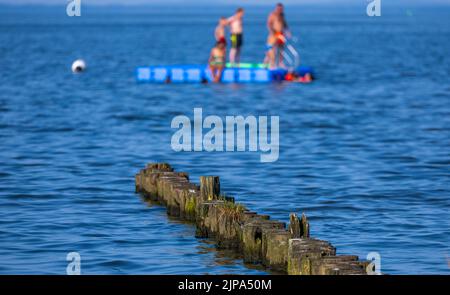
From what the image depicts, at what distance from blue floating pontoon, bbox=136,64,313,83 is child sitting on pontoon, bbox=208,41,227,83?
23 cm

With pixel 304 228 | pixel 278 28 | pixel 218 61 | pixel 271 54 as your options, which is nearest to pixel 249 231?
pixel 304 228

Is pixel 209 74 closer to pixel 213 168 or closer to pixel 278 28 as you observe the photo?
pixel 278 28

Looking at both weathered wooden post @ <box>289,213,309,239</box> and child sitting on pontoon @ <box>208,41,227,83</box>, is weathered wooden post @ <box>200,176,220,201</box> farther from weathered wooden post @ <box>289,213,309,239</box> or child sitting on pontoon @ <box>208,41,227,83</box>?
child sitting on pontoon @ <box>208,41,227,83</box>

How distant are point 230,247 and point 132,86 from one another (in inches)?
1281

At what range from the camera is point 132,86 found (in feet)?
156

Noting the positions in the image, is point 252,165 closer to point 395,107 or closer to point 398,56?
point 395,107

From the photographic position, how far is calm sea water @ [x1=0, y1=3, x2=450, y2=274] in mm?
16156

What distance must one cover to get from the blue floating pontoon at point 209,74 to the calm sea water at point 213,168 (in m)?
0.46

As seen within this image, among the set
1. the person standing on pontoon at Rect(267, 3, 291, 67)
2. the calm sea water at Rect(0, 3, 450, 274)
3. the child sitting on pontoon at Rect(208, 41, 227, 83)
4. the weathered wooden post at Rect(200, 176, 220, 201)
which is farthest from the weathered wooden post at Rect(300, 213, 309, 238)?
the person standing on pontoon at Rect(267, 3, 291, 67)

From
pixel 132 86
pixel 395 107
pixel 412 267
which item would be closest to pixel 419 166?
pixel 412 267

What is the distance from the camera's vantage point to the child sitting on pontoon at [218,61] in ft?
128

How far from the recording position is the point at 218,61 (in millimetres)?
40812

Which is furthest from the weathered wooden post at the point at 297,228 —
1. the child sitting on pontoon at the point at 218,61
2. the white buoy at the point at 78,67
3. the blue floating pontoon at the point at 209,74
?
the white buoy at the point at 78,67

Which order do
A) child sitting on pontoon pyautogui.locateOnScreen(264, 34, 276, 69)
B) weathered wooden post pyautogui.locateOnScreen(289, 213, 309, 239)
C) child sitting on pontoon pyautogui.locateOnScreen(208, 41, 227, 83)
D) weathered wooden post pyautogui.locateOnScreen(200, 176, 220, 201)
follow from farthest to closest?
child sitting on pontoon pyautogui.locateOnScreen(264, 34, 276, 69) < child sitting on pontoon pyautogui.locateOnScreen(208, 41, 227, 83) < weathered wooden post pyautogui.locateOnScreen(200, 176, 220, 201) < weathered wooden post pyautogui.locateOnScreen(289, 213, 309, 239)
